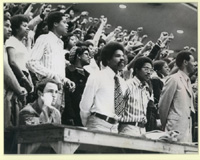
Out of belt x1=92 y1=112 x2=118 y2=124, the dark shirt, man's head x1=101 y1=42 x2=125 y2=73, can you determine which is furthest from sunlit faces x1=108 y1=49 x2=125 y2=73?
belt x1=92 y1=112 x2=118 y2=124

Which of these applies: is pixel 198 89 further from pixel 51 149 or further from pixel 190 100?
pixel 51 149

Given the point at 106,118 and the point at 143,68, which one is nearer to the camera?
the point at 106,118

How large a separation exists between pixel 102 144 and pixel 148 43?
1.61 meters

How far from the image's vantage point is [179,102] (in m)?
5.54

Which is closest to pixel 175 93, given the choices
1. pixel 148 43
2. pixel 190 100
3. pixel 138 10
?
pixel 190 100

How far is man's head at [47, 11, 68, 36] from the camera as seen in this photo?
503cm

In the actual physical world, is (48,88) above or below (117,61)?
below

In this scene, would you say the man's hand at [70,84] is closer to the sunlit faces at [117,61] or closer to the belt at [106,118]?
the belt at [106,118]

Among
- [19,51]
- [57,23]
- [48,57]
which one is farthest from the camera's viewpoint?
[57,23]

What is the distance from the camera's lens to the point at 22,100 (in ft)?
15.5

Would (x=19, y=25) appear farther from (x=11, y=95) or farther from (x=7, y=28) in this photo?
(x=11, y=95)

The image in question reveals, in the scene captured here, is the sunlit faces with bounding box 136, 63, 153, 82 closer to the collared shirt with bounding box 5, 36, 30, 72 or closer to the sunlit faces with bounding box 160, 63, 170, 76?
the sunlit faces with bounding box 160, 63, 170, 76

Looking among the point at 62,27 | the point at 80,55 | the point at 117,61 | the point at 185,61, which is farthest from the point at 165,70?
the point at 62,27

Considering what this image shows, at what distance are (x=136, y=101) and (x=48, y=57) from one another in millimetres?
1231
